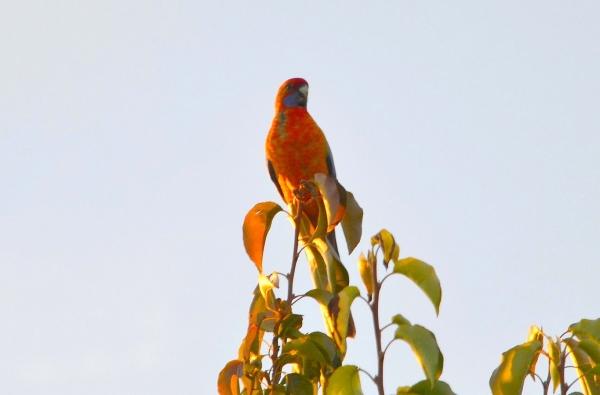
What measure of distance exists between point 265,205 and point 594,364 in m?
1.33

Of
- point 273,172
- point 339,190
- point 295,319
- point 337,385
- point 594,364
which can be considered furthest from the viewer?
point 273,172

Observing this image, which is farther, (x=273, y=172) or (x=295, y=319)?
(x=273, y=172)

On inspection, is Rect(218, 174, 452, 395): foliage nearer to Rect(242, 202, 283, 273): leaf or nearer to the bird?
Rect(242, 202, 283, 273): leaf

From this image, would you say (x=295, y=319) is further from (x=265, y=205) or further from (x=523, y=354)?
(x=523, y=354)

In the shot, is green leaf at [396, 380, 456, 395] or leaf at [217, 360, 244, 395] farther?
leaf at [217, 360, 244, 395]

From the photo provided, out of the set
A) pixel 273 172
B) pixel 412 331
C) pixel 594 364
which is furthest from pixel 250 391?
pixel 273 172

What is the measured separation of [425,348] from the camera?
8.29 ft

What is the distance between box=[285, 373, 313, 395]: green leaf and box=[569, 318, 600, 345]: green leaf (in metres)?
0.89

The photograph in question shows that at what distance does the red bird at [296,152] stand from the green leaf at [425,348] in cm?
286

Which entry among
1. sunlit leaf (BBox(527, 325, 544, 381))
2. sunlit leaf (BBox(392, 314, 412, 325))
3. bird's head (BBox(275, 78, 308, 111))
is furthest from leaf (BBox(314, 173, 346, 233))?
bird's head (BBox(275, 78, 308, 111))

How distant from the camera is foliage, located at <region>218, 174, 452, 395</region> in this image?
8.38ft

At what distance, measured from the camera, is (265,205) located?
3.29 metres

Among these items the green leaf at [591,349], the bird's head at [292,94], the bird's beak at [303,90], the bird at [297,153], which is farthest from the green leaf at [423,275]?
the bird's beak at [303,90]

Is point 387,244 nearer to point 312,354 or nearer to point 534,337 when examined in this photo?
point 312,354
